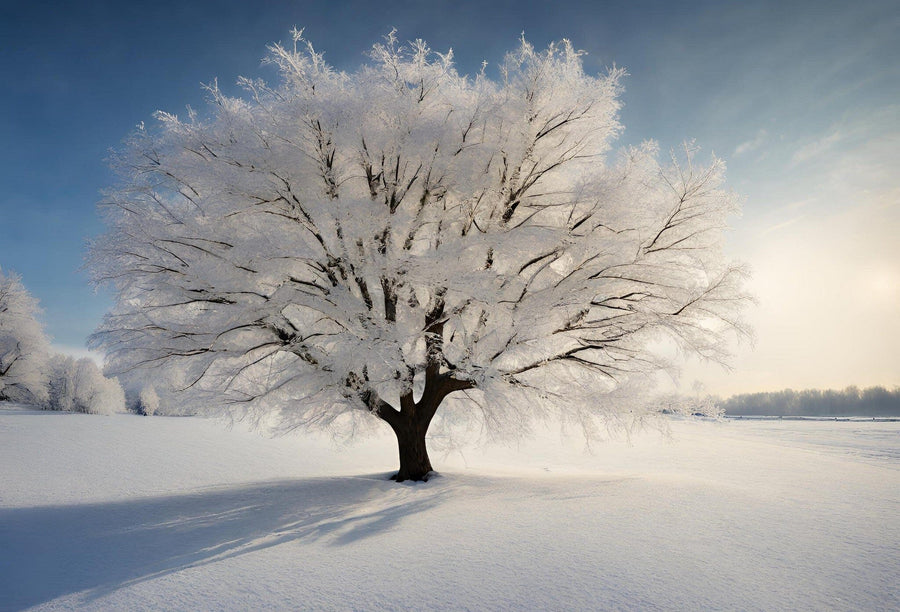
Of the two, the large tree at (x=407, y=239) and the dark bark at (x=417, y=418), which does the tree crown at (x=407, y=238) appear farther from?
the dark bark at (x=417, y=418)

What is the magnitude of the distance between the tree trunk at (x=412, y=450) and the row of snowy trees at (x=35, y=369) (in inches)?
985

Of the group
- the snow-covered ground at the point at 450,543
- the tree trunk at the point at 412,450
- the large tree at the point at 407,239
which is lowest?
the snow-covered ground at the point at 450,543

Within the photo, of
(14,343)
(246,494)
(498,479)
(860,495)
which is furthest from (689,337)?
(14,343)

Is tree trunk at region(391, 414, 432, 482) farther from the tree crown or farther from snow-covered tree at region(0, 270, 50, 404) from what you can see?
snow-covered tree at region(0, 270, 50, 404)

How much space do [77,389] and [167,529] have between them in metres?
45.5

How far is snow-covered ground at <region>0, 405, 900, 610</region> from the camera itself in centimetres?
425

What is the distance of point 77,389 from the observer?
4103 cm

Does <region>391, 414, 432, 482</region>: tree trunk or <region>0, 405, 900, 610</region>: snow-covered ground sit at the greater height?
<region>391, 414, 432, 482</region>: tree trunk

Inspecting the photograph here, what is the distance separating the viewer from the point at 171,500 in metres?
9.00

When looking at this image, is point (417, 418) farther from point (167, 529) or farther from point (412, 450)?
point (167, 529)

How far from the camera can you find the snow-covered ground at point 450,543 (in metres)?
4.25

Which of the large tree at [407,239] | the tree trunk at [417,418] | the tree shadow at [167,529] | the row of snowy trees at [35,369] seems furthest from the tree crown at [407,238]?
the row of snowy trees at [35,369]

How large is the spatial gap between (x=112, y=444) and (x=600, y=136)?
68.9 feet

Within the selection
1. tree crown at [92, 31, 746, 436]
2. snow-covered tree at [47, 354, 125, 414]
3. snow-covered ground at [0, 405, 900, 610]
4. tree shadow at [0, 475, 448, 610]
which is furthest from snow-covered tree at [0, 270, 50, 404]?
tree shadow at [0, 475, 448, 610]
